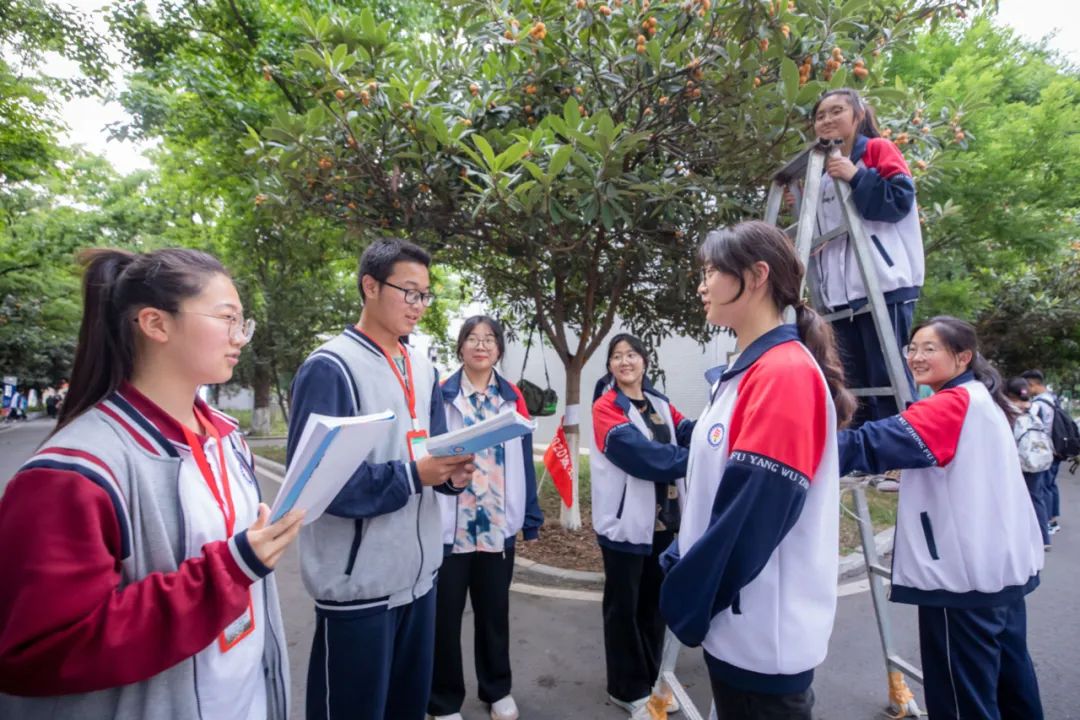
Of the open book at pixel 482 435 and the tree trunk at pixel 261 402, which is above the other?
the tree trunk at pixel 261 402

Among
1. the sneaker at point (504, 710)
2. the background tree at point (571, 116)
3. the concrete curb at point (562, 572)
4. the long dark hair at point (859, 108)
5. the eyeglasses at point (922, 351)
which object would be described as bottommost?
the sneaker at point (504, 710)

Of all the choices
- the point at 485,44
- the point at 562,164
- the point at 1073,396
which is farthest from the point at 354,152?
the point at 1073,396

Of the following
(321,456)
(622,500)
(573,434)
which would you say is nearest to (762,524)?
(321,456)

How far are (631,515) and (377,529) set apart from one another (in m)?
1.49

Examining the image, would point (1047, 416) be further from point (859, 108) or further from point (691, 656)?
point (859, 108)

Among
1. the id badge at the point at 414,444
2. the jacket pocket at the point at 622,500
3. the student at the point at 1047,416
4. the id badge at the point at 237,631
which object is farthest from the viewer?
the student at the point at 1047,416

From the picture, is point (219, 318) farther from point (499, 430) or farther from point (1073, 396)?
point (1073, 396)

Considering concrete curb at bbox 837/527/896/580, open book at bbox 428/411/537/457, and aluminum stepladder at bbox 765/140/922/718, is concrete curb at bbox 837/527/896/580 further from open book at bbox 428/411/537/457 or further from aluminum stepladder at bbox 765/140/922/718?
open book at bbox 428/411/537/457

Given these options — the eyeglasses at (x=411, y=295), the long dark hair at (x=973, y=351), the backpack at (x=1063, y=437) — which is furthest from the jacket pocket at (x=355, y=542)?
the backpack at (x=1063, y=437)

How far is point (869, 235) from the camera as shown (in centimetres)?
236

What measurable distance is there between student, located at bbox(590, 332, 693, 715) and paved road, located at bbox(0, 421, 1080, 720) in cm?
31

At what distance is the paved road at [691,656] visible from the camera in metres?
3.18

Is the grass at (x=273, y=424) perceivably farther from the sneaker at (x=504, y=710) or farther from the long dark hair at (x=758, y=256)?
the long dark hair at (x=758, y=256)

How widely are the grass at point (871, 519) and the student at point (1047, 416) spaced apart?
164 centimetres
